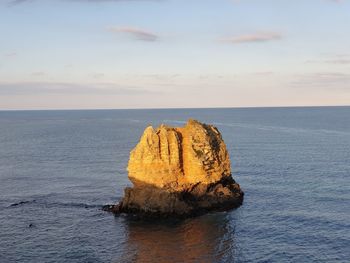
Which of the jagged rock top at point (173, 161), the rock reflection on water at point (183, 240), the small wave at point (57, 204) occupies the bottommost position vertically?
the rock reflection on water at point (183, 240)

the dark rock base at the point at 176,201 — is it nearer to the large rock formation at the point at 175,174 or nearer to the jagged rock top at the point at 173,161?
the large rock formation at the point at 175,174

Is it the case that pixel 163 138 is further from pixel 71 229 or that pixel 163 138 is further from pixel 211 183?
pixel 71 229

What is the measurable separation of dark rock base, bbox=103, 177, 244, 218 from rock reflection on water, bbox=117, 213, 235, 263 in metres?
2.43

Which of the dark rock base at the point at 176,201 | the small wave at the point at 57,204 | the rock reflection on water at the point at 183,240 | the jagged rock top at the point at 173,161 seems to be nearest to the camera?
the rock reflection on water at the point at 183,240

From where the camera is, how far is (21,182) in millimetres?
90500

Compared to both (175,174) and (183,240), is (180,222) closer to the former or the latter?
(183,240)

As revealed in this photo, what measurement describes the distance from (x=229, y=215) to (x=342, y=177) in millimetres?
32656

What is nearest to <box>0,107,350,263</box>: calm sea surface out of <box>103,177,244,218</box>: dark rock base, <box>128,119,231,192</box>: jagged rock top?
<box>103,177,244,218</box>: dark rock base

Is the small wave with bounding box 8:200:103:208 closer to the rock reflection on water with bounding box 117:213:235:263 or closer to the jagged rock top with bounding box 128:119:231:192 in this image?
the jagged rock top with bounding box 128:119:231:192

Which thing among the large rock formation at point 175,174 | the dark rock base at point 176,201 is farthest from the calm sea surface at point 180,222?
the large rock formation at point 175,174

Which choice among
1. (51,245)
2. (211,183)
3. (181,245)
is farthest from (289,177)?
(51,245)

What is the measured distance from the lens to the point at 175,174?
226 feet

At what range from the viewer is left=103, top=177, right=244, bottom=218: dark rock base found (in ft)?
216

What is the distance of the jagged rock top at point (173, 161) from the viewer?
225 ft
